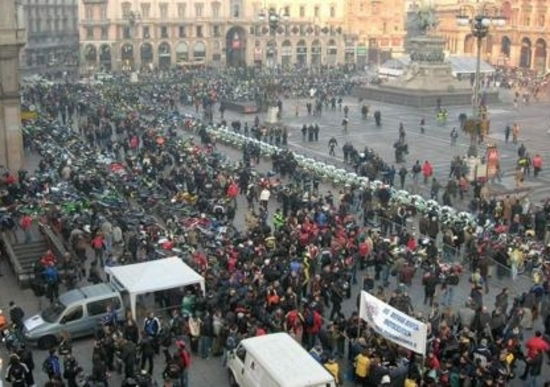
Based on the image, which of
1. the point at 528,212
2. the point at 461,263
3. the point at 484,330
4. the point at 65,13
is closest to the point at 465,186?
the point at 528,212

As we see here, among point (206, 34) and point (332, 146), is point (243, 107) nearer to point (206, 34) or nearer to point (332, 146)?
point (332, 146)

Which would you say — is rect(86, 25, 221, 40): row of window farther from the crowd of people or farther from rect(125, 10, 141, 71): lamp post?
the crowd of people

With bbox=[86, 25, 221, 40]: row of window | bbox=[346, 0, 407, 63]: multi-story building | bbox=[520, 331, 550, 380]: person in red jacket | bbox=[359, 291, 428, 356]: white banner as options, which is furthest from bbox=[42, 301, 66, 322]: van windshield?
bbox=[346, 0, 407, 63]: multi-story building

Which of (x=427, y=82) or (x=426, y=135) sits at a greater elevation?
(x=427, y=82)

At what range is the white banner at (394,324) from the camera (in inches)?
588

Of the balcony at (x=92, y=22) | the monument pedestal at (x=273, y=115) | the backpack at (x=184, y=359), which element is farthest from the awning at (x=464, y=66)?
the backpack at (x=184, y=359)

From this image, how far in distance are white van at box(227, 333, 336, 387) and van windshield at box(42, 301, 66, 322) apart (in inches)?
180

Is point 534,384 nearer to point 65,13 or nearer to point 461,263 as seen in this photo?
point 461,263

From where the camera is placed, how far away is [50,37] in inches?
3856

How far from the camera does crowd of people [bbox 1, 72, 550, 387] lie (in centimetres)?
1580

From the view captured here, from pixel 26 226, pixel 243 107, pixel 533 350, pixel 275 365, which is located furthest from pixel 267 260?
pixel 243 107

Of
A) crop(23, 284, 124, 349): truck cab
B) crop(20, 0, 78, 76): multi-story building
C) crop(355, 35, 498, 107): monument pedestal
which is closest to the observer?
crop(23, 284, 124, 349): truck cab

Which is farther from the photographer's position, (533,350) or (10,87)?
(10,87)

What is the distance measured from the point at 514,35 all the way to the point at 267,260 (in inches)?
3260
